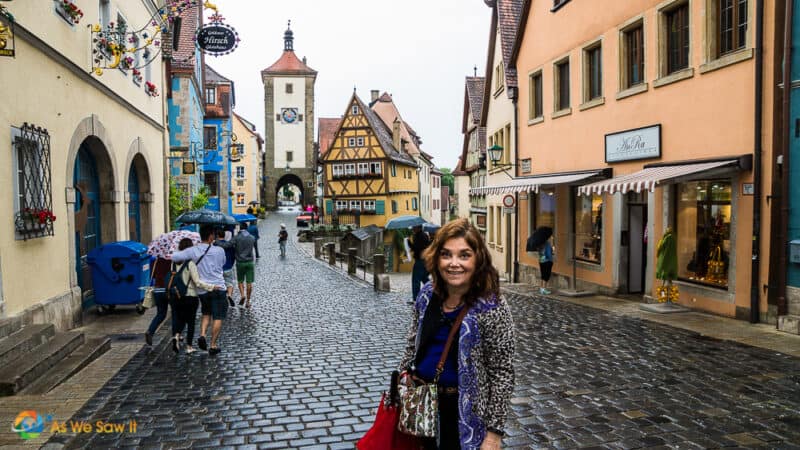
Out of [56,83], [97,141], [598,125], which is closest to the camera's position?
[56,83]

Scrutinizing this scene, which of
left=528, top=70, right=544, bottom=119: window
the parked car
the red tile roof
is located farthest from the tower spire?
left=528, top=70, right=544, bottom=119: window

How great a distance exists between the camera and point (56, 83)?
9516mm

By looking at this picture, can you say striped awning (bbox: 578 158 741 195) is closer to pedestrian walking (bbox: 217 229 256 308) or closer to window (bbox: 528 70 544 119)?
pedestrian walking (bbox: 217 229 256 308)

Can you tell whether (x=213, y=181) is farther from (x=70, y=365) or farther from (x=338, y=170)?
(x=70, y=365)

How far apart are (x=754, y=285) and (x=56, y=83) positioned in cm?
1086

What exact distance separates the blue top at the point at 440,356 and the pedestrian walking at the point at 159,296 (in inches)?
258

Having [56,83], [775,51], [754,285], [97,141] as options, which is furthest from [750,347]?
[97,141]

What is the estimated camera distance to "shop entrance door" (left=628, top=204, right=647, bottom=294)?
14.5 m

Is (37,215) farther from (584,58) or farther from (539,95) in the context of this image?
(539,95)

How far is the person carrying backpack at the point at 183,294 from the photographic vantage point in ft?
27.3

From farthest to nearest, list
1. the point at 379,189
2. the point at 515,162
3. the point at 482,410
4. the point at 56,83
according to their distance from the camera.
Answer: the point at 379,189 → the point at 515,162 → the point at 56,83 → the point at 482,410

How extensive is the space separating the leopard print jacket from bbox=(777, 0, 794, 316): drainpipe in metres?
8.11

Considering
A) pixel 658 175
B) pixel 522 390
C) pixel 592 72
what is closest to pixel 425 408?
pixel 522 390

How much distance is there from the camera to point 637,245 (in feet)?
47.8
